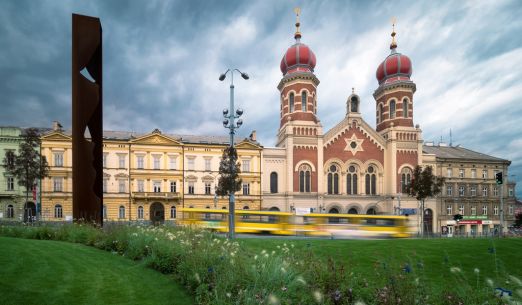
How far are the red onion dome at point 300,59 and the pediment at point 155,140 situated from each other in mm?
21679

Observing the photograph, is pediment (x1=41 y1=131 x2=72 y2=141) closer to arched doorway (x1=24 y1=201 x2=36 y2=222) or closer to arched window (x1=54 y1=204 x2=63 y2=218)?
arched window (x1=54 y1=204 x2=63 y2=218)

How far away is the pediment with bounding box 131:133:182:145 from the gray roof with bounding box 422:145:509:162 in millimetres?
42365

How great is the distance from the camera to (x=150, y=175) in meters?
42.0

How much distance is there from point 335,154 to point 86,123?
36.2 m

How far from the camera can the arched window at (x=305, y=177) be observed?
146 ft

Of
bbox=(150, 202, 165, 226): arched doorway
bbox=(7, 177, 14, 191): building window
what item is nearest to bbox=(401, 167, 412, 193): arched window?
bbox=(150, 202, 165, 226): arched doorway

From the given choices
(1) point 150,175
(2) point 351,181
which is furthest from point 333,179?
(1) point 150,175

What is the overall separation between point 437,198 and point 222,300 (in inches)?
2113

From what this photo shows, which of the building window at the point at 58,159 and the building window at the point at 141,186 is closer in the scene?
the building window at the point at 58,159

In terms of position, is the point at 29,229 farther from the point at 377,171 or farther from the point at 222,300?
the point at 377,171

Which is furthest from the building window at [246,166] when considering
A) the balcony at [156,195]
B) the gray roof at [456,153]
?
the gray roof at [456,153]

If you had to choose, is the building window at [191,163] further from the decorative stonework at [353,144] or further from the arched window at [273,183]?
the decorative stonework at [353,144]

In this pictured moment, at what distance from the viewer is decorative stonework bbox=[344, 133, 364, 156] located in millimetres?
46750

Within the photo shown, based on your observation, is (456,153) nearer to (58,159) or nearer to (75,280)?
(75,280)
